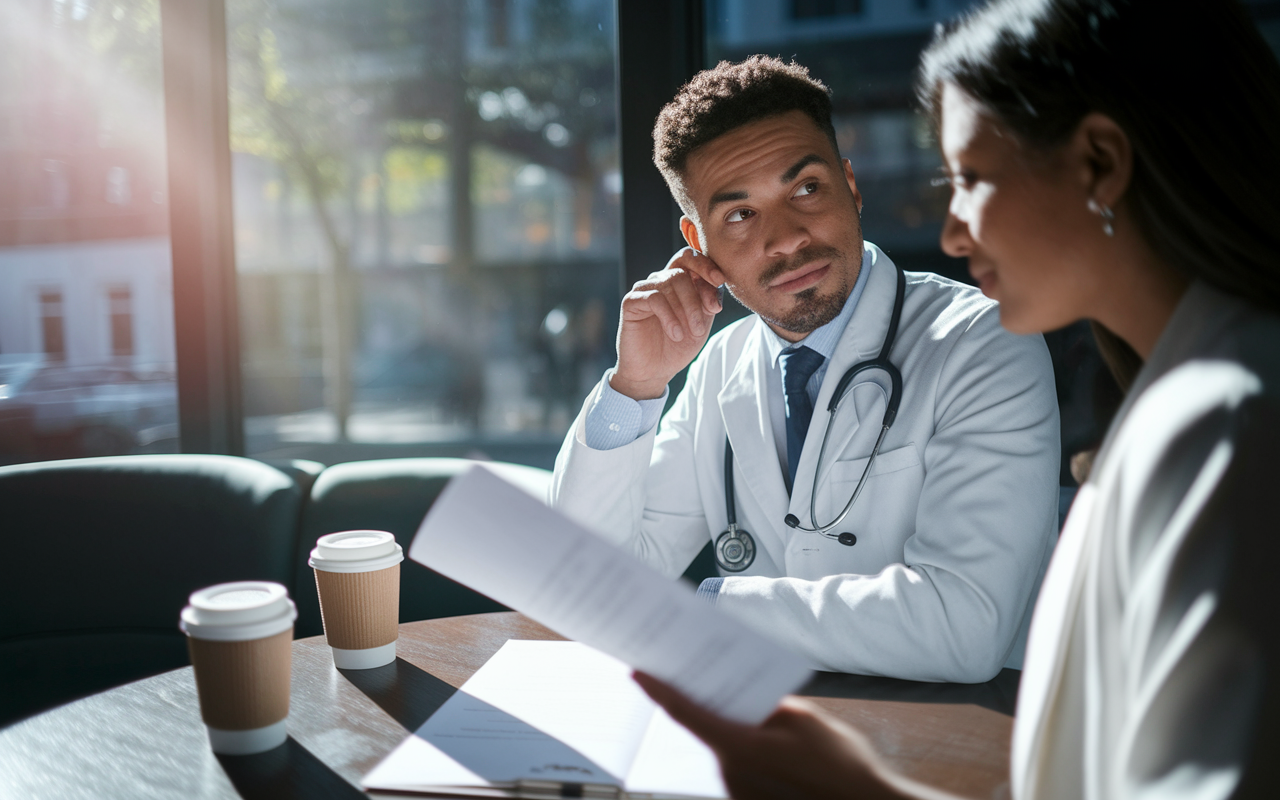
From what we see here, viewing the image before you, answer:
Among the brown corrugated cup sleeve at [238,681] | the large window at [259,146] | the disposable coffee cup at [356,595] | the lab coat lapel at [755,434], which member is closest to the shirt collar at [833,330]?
the lab coat lapel at [755,434]

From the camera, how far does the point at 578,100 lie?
10.1 ft

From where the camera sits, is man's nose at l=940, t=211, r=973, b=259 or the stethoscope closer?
man's nose at l=940, t=211, r=973, b=259

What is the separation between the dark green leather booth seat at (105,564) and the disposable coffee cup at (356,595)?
93 cm

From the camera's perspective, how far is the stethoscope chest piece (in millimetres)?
1561

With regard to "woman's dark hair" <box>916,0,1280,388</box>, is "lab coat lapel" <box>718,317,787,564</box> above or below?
below

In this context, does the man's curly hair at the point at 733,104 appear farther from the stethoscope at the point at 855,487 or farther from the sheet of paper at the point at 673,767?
the sheet of paper at the point at 673,767

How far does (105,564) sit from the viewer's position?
6.51 feet

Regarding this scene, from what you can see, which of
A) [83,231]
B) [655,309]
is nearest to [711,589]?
[655,309]

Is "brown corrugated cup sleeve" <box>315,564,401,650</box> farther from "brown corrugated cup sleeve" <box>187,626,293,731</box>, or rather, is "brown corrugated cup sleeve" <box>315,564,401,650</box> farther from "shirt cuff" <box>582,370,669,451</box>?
"shirt cuff" <box>582,370,669,451</box>

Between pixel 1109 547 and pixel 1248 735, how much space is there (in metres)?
0.15

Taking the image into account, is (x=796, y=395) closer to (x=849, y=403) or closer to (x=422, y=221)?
(x=849, y=403)

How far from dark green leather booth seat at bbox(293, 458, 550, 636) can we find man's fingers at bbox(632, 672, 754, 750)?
3.80ft

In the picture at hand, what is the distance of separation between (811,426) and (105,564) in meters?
1.74

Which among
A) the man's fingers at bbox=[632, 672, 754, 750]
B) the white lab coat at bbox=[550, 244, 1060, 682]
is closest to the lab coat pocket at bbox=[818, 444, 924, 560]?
the white lab coat at bbox=[550, 244, 1060, 682]
